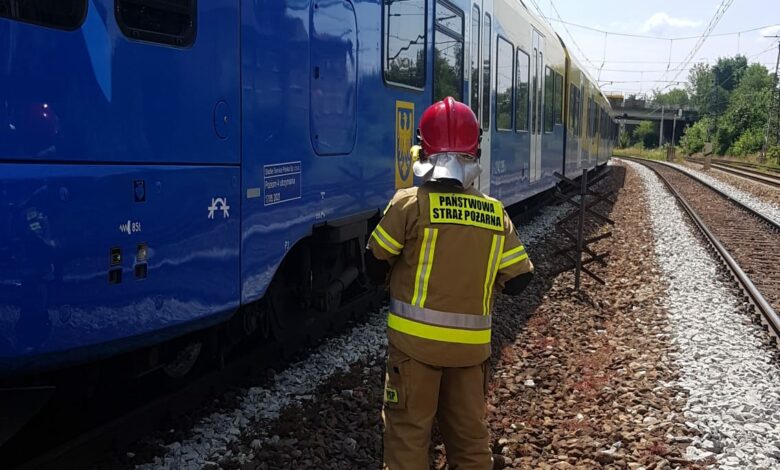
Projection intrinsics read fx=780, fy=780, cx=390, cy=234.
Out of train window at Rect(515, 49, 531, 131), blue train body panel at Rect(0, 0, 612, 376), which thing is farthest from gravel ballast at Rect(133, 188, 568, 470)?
train window at Rect(515, 49, 531, 131)

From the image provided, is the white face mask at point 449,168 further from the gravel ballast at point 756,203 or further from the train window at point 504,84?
the gravel ballast at point 756,203

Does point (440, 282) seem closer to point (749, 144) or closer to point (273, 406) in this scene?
point (273, 406)

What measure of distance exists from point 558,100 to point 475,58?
24.0 ft

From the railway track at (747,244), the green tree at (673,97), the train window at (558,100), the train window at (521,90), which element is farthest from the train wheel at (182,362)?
the green tree at (673,97)

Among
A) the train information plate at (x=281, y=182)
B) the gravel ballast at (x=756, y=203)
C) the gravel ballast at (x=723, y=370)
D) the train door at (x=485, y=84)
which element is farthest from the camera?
the gravel ballast at (x=756, y=203)

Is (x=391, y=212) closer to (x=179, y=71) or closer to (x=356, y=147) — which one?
(x=179, y=71)

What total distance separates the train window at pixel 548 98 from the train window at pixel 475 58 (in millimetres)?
5212

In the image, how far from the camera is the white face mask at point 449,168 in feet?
9.92

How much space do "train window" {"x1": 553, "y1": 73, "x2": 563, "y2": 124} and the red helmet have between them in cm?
1211

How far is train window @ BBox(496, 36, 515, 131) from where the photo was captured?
384 inches

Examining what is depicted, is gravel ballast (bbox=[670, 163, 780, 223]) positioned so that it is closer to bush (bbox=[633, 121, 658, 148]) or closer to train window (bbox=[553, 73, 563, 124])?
train window (bbox=[553, 73, 563, 124])

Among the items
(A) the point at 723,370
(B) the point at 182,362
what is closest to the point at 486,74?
(A) the point at 723,370

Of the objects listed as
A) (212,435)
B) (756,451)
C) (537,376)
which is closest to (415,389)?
(212,435)

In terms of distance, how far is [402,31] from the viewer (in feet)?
20.0
